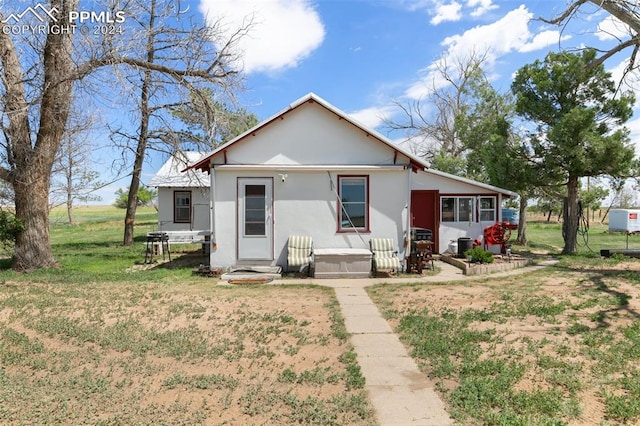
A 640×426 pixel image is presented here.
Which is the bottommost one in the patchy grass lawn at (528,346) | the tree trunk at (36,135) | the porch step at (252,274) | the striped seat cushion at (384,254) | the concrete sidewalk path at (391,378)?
the concrete sidewalk path at (391,378)

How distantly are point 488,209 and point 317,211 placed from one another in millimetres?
8028

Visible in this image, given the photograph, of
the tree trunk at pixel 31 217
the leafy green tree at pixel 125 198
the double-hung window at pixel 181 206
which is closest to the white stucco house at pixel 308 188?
the tree trunk at pixel 31 217

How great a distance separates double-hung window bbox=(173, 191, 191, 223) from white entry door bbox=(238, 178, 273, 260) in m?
10.3

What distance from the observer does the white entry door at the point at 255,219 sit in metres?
11.4

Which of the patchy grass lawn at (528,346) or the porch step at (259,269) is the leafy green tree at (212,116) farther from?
the patchy grass lawn at (528,346)

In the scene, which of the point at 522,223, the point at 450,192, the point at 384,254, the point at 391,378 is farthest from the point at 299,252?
the point at 522,223

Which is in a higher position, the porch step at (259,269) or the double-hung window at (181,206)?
the double-hung window at (181,206)

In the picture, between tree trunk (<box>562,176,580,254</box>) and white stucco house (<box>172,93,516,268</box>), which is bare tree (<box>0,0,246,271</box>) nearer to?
white stucco house (<box>172,93,516,268</box>)

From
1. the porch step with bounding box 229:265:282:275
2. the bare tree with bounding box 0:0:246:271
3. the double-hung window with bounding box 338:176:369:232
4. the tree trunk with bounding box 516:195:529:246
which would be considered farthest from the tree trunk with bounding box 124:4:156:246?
the tree trunk with bounding box 516:195:529:246

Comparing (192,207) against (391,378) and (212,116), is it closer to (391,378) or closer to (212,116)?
(212,116)

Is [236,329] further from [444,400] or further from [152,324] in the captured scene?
[444,400]

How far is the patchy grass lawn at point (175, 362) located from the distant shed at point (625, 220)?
2880cm

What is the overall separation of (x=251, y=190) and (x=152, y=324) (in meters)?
5.73

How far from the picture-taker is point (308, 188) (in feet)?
37.7
